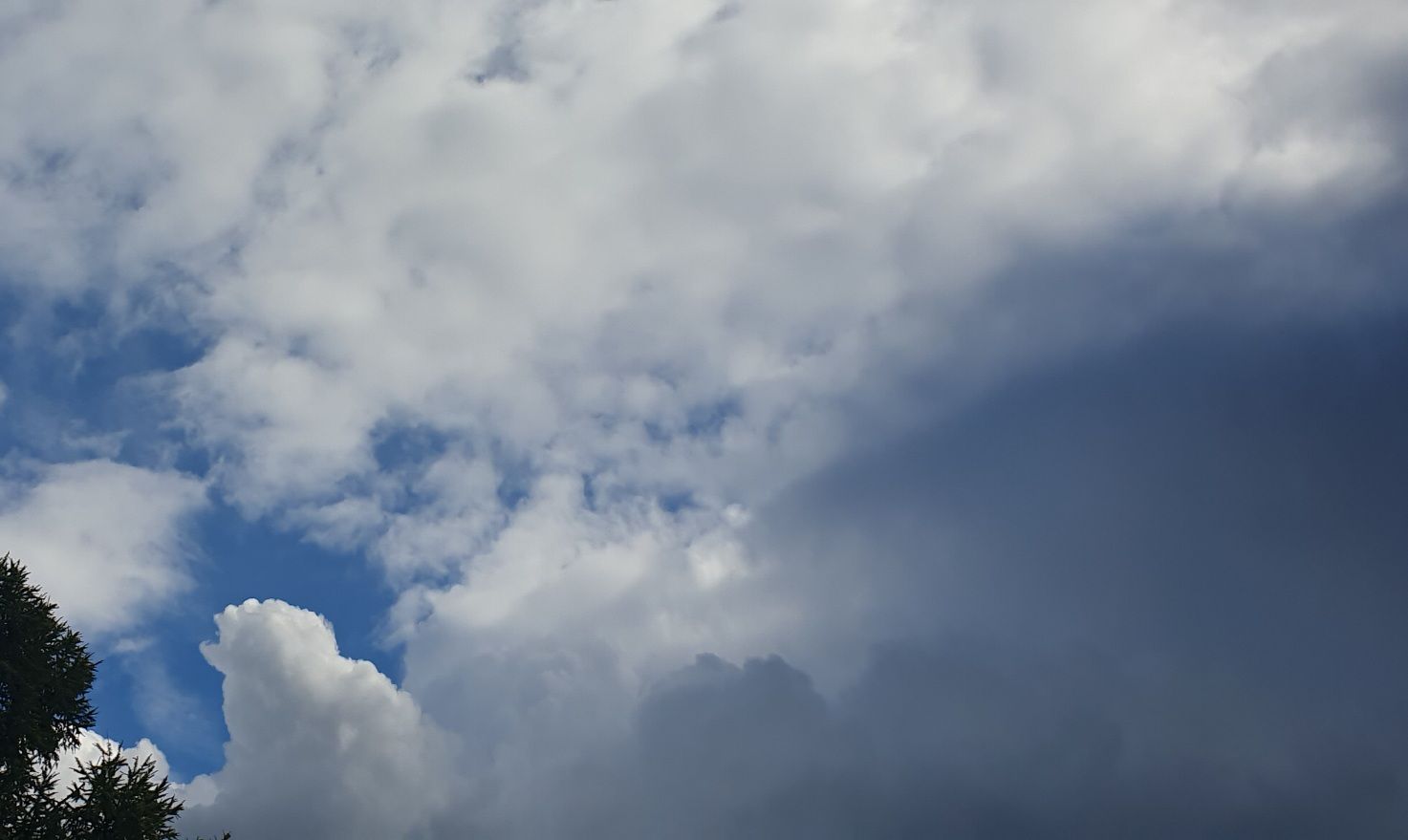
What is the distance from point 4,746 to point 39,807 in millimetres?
3158

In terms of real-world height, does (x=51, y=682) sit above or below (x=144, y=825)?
above

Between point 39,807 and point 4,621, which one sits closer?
point 39,807

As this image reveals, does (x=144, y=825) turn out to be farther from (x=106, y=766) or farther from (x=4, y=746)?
(x=4, y=746)

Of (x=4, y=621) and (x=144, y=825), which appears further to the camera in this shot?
(x=4, y=621)

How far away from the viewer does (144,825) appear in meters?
40.7

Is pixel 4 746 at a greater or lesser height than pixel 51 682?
lesser

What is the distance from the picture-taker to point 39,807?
40.8m

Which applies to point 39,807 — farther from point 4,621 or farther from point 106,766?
point 4,621

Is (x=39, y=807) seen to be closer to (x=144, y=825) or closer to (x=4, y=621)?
(x=144, y=825)

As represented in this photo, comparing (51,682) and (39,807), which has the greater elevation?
(51,682)

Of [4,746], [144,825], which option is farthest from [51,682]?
[144,825]

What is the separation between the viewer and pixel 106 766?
4181 centimetres

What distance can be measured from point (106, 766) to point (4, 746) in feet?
14.0

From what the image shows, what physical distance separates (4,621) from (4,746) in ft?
17.2
